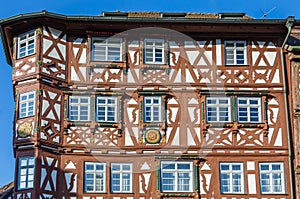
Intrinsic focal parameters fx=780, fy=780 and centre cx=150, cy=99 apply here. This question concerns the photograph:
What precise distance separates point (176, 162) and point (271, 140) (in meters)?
4.00

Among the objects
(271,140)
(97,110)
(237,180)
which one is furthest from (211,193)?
(97,110)

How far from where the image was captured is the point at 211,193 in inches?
1211

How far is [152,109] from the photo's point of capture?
1257 inches

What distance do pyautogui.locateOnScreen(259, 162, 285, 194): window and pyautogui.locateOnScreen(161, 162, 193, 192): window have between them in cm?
286

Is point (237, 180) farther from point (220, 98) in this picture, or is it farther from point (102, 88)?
point (102, 88)

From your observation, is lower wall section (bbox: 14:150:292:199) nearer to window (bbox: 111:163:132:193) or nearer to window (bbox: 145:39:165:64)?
window (bbox: 111:163:132:193)


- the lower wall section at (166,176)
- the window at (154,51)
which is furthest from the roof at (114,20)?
the lower wall section at (166,176)

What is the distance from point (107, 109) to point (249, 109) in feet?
19.2

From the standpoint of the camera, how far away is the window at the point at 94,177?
101ft

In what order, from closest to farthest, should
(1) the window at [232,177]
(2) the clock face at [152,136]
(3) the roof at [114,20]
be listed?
(1) the window at [232,177] → (2) the clock face at [152,136] → (3) the roof at [114,20]

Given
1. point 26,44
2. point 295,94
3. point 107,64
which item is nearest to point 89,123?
point 107,64

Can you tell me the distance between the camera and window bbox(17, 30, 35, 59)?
32.0 m

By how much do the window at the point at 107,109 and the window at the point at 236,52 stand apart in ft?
16.8

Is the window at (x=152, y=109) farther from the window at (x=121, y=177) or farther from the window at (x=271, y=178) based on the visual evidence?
the window at (x=271, y=178)
